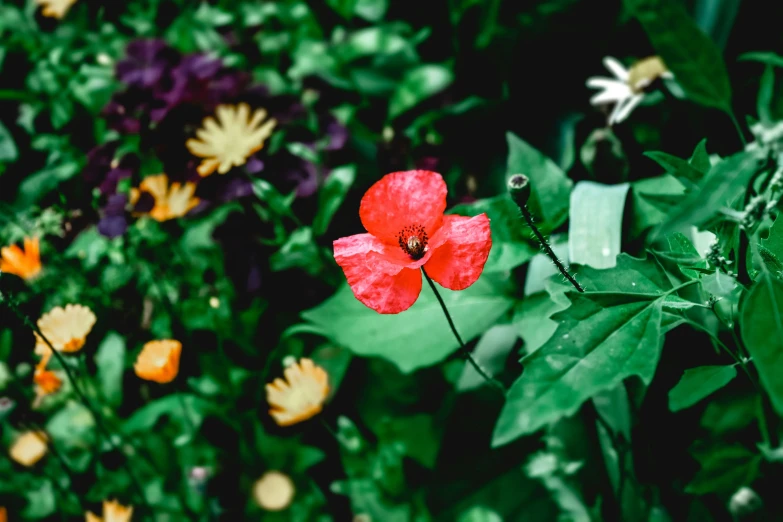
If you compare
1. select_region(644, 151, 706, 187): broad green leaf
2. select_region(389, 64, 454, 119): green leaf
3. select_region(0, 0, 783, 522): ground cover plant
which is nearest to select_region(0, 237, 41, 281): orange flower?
select_region(0, 0, 783, 522): ground cover plant

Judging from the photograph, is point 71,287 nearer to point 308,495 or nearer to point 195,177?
point 195,177

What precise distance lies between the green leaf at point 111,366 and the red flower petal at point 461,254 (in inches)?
35.7

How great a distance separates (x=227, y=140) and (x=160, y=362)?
0.47 m

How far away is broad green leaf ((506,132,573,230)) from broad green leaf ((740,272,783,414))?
48 centimetres

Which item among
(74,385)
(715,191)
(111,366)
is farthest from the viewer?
(111,366)

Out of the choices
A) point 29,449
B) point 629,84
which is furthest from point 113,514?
point 629,84

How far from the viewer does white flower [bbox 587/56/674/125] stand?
1.21 meters

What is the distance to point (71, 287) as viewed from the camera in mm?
1359

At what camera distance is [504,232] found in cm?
94

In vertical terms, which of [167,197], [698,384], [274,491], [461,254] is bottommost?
[274,491]

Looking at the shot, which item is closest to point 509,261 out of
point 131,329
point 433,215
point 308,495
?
point 433,215

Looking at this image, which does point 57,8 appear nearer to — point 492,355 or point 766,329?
point 492,355

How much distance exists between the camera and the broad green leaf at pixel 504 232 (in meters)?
0.93

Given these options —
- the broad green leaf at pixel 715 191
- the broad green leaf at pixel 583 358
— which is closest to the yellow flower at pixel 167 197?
the broad green leaf at pixel 583 358
